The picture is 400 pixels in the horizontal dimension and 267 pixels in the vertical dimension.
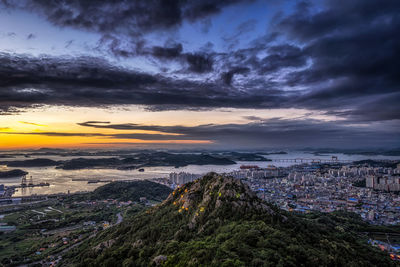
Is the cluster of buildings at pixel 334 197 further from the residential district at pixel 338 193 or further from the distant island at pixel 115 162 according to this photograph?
the distant island at pixel 115 162

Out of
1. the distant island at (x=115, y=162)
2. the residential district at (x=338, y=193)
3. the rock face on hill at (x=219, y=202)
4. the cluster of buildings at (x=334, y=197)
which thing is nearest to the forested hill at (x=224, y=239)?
the rock face on hill at (x=219, y=202)

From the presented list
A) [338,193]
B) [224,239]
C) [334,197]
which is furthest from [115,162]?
[224,239]

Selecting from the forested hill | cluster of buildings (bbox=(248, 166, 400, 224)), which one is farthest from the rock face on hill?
cluster of buildings (bbox=(248, 166, 400, 224))

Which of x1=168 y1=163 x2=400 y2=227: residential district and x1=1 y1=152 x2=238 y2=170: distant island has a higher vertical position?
x1=168 y1=163 x2=400 y2=227: residential district

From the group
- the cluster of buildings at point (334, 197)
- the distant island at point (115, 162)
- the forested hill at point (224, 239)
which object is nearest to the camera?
the forested hill at point (224, 239)

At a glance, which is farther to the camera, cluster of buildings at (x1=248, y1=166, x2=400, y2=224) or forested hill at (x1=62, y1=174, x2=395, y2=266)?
cluster of buildings at (x1=248, y1=166, x2=400, y2=224)

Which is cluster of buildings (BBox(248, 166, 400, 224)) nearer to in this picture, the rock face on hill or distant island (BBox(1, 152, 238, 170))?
the rock face on hill

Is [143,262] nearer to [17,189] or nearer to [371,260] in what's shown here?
[371,260]

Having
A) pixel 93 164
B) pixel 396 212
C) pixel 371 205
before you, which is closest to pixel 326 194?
pixel 371 205

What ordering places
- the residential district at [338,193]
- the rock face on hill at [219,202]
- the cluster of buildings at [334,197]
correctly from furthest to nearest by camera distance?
the residential district at [338,193], the cluster of buildings at [334,197], the rock face on hill at [219,202]
